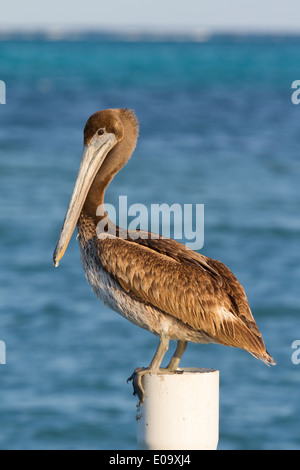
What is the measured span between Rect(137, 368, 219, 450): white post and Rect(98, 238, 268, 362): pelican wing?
725 mm

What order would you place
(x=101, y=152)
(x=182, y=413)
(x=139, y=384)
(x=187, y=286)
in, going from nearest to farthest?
(x=182, y=413), (x=139, y=384), (x=187, y=286), (x=101, y=152)

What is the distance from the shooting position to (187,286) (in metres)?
5.20

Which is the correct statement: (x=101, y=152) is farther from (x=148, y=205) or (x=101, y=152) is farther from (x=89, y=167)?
(x=148, y=205)

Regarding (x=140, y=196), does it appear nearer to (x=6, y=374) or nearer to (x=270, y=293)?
(x=270, y=293)

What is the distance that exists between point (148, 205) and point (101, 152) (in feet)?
71.1

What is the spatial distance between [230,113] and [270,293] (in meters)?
22.4

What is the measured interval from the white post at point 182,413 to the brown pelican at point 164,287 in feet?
1.64

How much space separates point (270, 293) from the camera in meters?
20.2

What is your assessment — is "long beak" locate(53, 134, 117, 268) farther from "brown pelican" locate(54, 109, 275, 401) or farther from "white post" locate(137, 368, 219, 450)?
"white post" locate(137, 368, 219, 450)

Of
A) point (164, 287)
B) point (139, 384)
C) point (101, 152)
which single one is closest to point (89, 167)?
point (101, 152)

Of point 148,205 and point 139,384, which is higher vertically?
point 148,205

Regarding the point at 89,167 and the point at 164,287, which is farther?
the point at 89,167

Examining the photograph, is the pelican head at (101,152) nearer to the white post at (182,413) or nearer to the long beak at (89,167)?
the long beak at (89,167)

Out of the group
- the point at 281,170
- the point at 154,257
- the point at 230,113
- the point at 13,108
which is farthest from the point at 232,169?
the point at 154,257
